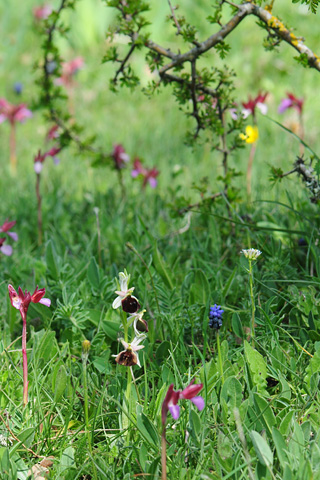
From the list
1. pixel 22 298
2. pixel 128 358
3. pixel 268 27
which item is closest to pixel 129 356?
pixel 128 358

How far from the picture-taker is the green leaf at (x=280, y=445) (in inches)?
52.2

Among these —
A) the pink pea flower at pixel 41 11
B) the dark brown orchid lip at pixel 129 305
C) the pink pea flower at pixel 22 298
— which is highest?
the pink pea flower at pixel 41 11

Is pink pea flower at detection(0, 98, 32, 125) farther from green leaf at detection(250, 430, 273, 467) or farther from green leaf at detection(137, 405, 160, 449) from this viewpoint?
green leaf at detection(250, 430, 273, 467)

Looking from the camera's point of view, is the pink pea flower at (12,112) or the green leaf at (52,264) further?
the pink pea flower at (12,112)

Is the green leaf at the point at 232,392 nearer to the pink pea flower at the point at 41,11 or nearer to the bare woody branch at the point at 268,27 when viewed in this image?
the bare woody branch at the point at 268,27

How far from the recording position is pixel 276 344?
1683 mm

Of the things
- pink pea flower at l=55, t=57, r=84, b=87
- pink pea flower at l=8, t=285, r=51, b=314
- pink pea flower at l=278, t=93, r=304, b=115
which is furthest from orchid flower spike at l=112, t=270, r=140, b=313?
pink pea flower at l=55, t=57, r=84, b=87

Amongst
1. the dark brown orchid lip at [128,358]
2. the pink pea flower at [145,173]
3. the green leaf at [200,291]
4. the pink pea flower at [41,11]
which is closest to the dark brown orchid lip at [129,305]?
the dark brown orchid lip at [128,358]

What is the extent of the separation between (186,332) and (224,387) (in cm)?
45

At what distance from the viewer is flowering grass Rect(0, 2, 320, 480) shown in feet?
4.53

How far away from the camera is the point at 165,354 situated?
182 centimetres

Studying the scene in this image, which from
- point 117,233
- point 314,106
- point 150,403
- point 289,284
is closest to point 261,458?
point 150,403

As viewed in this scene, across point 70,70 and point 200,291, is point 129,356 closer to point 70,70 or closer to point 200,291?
point 200,291

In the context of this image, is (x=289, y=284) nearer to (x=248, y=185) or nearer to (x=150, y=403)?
(x=150, y=403)
